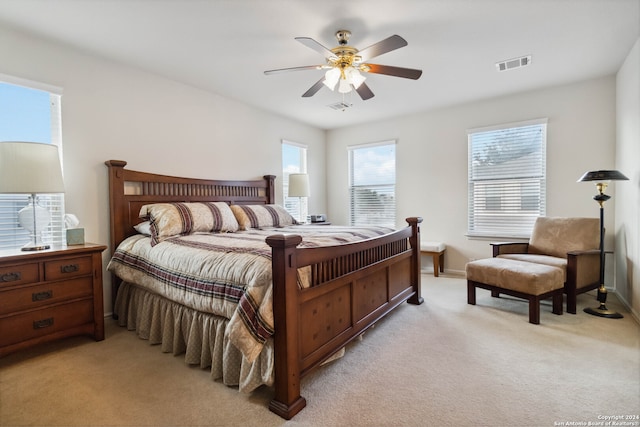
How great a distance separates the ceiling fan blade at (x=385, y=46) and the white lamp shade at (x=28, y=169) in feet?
8.32

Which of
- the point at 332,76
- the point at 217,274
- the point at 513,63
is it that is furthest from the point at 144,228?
the point at 513,63

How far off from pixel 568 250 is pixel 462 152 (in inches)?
74.5

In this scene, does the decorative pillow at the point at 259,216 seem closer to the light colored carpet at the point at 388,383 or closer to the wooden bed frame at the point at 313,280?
the wooden bed frame at the point at 313,280

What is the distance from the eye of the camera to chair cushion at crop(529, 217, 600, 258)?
11.0ft

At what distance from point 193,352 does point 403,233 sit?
215cm

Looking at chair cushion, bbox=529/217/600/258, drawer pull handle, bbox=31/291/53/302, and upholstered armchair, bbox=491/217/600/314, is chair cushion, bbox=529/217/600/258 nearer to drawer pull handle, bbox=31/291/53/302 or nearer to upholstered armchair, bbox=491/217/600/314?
upholstered armchair, bbox=491/217/600/314

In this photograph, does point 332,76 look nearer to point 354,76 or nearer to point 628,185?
point 354,76

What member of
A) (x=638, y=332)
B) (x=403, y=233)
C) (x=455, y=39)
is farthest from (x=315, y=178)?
(x=638, y=332)

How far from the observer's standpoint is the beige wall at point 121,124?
2.75 metres

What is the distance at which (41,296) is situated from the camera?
227 centimetres

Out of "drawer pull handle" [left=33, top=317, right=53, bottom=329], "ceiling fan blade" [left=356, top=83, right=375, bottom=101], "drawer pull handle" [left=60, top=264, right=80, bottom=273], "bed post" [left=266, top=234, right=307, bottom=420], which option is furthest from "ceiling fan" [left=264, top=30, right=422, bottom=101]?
"drawer pull handle" [left=33, top=317, right=53, bottom=329]

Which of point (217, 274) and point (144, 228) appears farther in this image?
point (144, 228)

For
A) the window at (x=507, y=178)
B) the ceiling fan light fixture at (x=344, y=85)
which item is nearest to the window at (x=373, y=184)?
the window at (x=507, y=178)

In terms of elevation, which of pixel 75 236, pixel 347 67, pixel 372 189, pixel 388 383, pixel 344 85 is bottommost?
pixel 388 383
